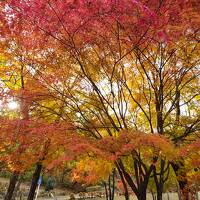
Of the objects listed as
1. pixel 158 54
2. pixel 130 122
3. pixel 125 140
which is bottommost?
pixel 125 140

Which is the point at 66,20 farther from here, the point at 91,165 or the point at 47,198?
the point at 47,198

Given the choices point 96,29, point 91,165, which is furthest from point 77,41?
point 91,165

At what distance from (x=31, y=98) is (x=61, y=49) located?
6.28 feet

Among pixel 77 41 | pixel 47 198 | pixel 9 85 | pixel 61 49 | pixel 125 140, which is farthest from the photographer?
pixel 47 198

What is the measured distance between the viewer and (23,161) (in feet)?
38.2

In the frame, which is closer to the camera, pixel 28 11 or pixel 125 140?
pixel 125 140

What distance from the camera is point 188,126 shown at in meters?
11.6

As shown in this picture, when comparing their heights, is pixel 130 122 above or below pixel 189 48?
below

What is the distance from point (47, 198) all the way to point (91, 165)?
22622 millimetres

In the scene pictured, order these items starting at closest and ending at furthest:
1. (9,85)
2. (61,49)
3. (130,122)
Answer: (61,49) < (130,122) < (9,85)

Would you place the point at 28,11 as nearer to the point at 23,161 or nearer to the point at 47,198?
the point at 23,161

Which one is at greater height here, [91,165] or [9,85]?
[9,85]

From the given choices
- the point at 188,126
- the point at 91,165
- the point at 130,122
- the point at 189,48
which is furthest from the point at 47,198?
the point at 189,48

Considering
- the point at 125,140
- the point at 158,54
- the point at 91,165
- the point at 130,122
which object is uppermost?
the point at 158,54
